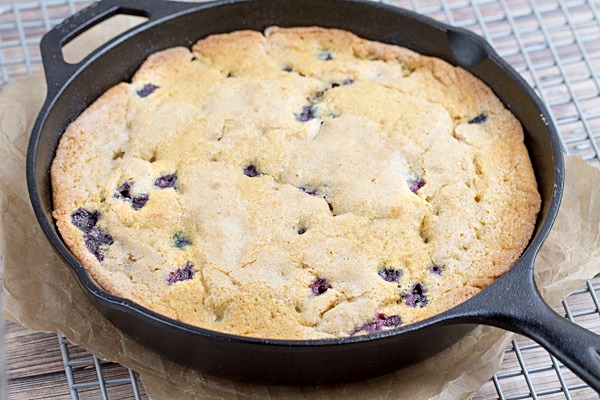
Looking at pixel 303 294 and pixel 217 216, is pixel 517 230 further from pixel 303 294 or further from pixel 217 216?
pixel 217 216

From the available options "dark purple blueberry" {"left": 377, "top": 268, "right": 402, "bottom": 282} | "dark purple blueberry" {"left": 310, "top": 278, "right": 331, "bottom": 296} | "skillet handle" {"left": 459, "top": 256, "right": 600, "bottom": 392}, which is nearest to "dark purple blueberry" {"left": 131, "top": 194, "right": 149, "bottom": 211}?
"dark purple blueberry" {"left": 310, "top": 278, "right": 331, "bottom": 296}

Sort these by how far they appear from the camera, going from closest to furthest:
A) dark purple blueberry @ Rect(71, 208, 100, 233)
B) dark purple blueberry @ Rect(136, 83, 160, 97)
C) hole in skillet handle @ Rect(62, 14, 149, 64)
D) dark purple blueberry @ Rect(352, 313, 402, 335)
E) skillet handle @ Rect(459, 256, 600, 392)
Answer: skillet handle @ Rect(459, 256, 600, 392) < dark purple blueberry @ Rect(352, 313, 402, 335) < dark purple blueberry @ Rect(71, 208, 100, 233) < dark purple blueberry @ Rect(136, 83, 160, 97) < hole in skillet handle @ Rect(62, 14, 149, 64)

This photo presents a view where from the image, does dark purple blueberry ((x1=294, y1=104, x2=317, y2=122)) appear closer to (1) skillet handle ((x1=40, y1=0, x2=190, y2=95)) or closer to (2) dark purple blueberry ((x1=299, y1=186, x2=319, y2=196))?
(2) dark purple blueberry ((x1=299, y1=186, x2=319, y2=196))

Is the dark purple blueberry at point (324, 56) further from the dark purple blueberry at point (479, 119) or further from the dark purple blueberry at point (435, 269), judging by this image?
the dark purple blueberry at point (435, 269)

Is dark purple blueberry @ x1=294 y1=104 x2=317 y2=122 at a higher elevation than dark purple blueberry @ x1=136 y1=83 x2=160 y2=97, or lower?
lower

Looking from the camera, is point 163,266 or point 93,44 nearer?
point 163,266

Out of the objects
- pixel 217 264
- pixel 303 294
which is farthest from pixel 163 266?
pixel 303 294

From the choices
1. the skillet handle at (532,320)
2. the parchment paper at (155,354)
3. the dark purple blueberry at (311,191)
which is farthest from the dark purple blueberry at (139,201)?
the skillet handle at (532,320)
